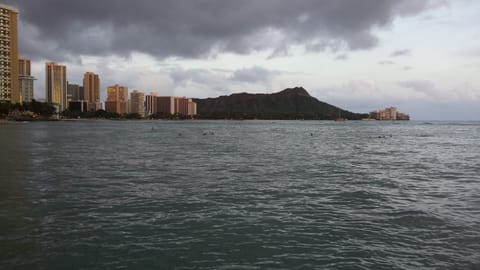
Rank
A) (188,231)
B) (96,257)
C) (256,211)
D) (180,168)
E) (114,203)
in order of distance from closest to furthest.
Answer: (96,257), (188,231), (256,211), (114,203), (180,168)

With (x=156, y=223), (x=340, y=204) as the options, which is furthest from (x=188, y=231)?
(x=340, y=204)

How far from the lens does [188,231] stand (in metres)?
14.7

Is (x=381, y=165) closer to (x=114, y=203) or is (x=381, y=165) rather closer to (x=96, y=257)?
(x=114, y=203)

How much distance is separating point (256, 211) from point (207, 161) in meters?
21.7

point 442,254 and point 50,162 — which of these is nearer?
point 442,254

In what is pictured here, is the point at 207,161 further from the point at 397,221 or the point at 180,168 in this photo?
the point at 397,221

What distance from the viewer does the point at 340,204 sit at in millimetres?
19547

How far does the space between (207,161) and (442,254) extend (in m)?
28.3

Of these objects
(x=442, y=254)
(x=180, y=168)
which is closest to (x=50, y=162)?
(x=180, y=168)

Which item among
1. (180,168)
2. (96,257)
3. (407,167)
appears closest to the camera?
(96,257)

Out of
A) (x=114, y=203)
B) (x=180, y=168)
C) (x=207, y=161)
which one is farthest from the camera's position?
(x=207, y=161)

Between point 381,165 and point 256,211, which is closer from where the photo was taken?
point 256,211

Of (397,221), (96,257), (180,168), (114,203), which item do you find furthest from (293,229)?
(180,168)

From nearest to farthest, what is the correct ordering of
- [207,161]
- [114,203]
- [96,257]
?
[96,257] → [114,203] → [207,161]
